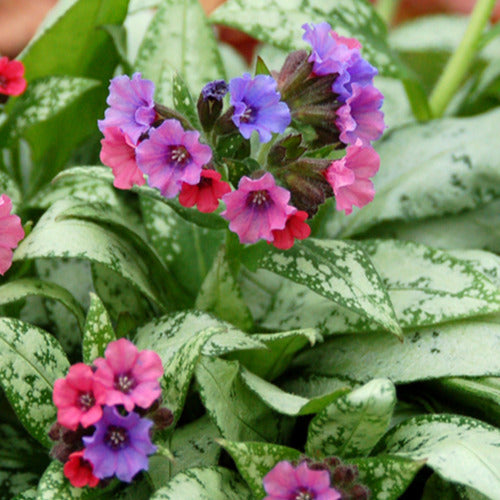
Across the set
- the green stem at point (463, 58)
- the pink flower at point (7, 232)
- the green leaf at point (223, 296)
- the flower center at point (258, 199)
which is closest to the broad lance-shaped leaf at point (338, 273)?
the green leaf at point (223, 296)

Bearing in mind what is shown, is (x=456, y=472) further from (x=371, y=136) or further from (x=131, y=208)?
(x=131, y=208)

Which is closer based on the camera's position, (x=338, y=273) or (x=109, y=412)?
(x=109, y=412)

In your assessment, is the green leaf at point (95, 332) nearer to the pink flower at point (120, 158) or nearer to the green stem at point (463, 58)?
the pink flower at point (120, 158)

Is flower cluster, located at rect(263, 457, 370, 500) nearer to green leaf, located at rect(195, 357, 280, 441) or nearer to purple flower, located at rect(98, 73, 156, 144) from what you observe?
green leaf, located at rect(195, 357, 280, 441)

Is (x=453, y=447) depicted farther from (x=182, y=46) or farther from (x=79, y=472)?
(x=182, y=46)

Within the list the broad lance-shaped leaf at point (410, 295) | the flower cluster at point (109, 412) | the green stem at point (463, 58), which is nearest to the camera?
the flower cluster at point (109, 412)

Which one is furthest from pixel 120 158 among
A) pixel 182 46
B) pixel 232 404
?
pixel 182 46
